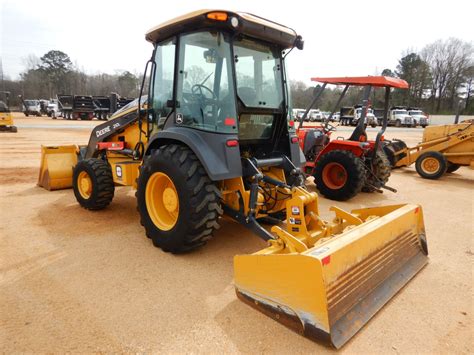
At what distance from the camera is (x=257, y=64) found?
12.1ft

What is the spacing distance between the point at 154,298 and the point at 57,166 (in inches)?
171

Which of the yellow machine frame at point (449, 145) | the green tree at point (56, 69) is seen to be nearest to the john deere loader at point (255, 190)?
the yellow machine frame at point (449, 145)

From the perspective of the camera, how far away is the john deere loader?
7.56 ft

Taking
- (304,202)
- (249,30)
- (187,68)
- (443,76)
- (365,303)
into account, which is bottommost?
(365,303)

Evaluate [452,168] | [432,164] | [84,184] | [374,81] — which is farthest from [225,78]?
[452,168]

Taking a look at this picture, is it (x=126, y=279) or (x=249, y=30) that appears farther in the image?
(x=249, y=30)

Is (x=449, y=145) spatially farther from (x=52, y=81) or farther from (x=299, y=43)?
(x=52, y=81)

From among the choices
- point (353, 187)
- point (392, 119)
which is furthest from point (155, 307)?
point (392, 119)

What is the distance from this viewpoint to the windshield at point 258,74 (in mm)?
3475

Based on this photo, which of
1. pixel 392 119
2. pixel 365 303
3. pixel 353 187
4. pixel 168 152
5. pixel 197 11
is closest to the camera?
pixel 365 303

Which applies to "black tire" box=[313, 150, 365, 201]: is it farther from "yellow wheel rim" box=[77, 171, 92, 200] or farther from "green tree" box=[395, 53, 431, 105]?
"green tree" box=[395, 53, 431, 105]

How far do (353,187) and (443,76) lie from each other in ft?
192

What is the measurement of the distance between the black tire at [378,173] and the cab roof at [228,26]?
3865mm

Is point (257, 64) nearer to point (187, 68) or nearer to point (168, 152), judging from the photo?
point (187, 68)
